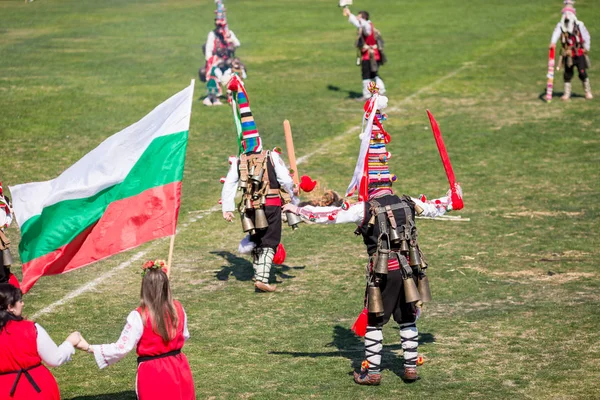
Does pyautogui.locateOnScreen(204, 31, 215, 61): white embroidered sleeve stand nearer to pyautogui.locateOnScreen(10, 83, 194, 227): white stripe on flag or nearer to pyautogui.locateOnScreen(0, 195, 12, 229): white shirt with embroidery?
pyautogui.locateOnScreen(0, 195, 12, 229): white shirt with embroidery

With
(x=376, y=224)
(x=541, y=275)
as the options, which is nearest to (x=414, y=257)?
(x=376, y=224)

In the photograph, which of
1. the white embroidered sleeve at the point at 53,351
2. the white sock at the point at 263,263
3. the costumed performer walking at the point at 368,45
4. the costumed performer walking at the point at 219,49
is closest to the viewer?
the white embroidered sleeve at the point at 53,351

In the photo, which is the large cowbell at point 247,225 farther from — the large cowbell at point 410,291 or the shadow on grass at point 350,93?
the shadow on grass at point 350,93

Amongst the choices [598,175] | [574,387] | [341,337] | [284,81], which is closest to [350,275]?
[341,337]

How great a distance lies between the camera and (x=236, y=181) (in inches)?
531

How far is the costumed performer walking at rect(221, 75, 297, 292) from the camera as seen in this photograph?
1338 centimetres

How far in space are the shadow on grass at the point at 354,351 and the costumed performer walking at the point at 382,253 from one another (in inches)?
21.1

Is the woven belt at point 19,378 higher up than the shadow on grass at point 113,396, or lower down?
higher up

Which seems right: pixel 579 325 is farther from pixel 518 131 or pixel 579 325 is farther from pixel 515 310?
pixel 518 131

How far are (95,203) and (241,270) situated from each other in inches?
208

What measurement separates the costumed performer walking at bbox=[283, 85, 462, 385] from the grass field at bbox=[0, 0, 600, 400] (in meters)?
0.45

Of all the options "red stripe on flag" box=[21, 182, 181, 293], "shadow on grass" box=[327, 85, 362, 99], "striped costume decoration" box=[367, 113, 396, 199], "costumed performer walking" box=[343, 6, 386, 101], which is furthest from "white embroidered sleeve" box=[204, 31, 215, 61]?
"red stripe on flag" box=[21, 182, 181, 293]

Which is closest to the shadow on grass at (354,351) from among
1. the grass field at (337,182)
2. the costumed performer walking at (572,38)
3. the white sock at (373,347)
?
the grass field at (337,182)

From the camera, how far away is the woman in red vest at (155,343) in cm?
806
